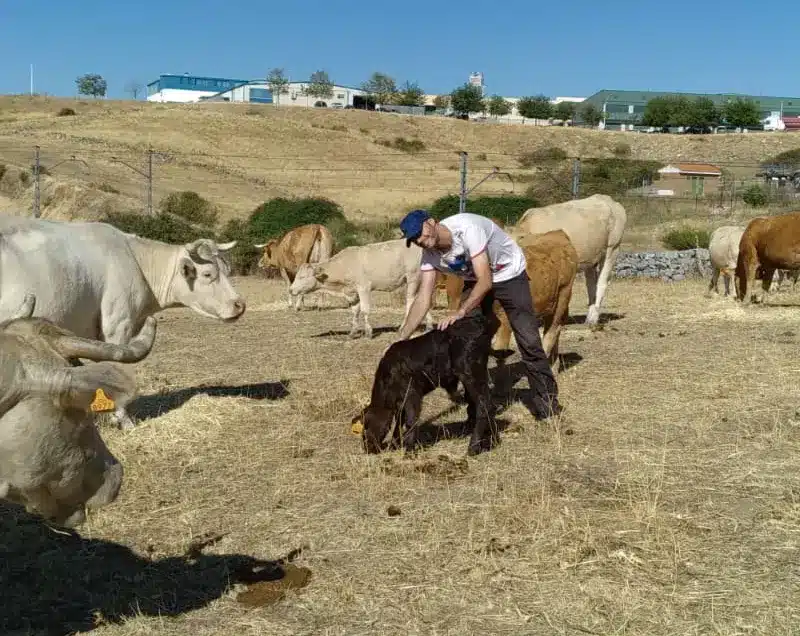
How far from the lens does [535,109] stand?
112m

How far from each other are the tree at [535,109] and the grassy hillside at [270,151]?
103 ft

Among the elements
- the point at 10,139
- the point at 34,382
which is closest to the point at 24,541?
the point at 34,382

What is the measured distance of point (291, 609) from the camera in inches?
189

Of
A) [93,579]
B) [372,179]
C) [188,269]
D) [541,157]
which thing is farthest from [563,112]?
[93,579]

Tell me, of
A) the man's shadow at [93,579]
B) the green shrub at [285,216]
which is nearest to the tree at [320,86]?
the green shrub at [285,216]

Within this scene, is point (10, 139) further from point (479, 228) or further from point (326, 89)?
point (326, 89)

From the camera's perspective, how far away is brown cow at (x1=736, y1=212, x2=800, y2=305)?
14844 mm

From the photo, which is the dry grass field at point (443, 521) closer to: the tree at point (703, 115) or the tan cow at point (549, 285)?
the tan cow at point (549, 285)

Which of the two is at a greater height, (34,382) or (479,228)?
(479,228)

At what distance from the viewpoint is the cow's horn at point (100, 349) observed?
12.9ft

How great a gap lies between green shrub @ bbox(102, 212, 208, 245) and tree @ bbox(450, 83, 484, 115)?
92.9 meters

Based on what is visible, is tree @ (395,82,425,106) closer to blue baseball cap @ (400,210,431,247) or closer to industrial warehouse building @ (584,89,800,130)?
industrial warehouse building @ (584,89,800,130)

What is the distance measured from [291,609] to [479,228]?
11.8 feet

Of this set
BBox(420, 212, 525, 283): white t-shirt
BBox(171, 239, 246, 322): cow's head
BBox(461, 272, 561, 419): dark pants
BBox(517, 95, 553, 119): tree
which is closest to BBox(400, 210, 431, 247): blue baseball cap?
BBox(420, 212, 525, 283): white t-shirt
